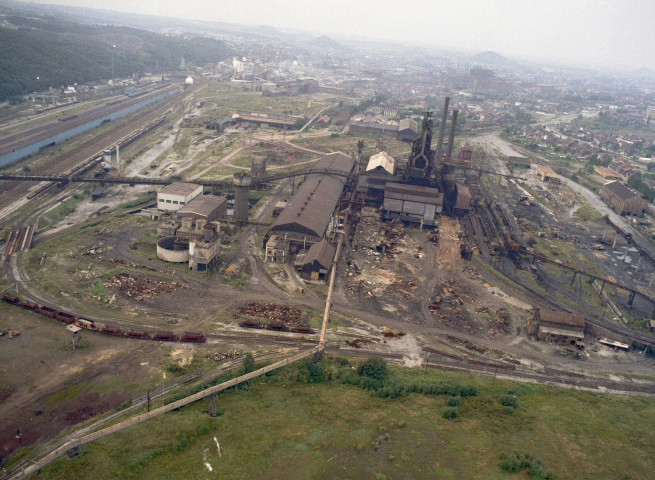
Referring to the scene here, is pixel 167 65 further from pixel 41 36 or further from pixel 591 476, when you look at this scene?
pixel 591 476

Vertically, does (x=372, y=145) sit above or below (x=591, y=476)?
above

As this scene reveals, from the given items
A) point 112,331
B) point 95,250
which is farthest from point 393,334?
point 95,250

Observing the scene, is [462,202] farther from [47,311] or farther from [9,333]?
[9,333]

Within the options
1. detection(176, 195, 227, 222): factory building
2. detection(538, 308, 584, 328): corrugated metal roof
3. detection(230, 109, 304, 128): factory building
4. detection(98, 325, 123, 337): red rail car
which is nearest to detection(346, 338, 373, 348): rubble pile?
detection(538, 308, 584, 328): corrugated metal roof

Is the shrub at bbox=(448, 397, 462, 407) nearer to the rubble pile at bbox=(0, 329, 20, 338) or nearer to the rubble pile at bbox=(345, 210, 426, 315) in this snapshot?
the rubble pile at bbox=(345, 210, 426, 315)

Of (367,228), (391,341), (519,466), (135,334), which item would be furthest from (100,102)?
(519,466)
